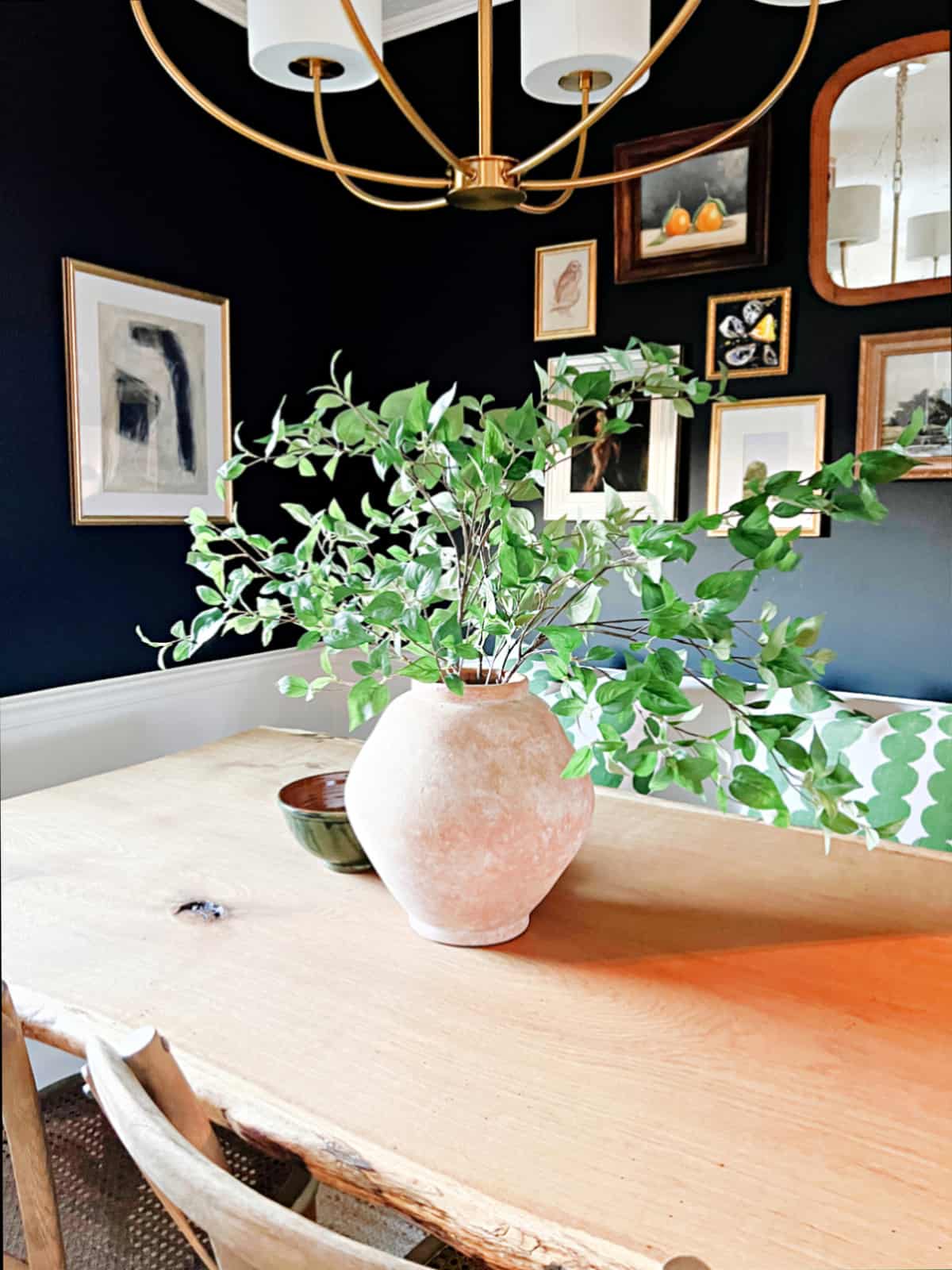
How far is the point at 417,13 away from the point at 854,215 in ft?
4.72

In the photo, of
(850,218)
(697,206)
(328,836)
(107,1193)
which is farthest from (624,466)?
(107,1193)

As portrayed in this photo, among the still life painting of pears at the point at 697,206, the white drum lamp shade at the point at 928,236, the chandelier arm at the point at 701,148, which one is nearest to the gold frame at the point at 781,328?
the still life painting of pears at the point at 697,206

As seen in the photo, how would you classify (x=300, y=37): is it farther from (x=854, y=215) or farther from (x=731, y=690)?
(x=854, y=215)

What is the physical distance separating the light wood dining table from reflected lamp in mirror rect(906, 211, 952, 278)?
4.97ft

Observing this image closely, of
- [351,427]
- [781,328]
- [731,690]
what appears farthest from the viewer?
[781,328]

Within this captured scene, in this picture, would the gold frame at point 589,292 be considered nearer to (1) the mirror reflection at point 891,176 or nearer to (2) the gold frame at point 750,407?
(2) the gold frame at point 750,407

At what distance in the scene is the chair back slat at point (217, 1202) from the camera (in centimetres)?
49

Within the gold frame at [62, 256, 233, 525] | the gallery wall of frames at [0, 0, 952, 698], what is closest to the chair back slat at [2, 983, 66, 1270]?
the gallery wall of frames at [0, 0, 952, 698]

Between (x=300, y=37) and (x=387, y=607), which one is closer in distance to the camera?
(x=387, y=607)

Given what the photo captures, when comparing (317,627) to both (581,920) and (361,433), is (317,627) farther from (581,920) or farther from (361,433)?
(581,920)

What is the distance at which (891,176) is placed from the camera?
2.20 meters

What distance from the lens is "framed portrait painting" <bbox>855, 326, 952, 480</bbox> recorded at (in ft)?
7.15

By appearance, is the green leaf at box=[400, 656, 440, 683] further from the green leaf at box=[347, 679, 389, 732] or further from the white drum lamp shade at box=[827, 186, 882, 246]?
the white drum lamp shade at box=[827, 186, 882, 246]

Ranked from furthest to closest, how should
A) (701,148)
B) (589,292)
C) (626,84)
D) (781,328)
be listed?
(589,292) → (781,328) → (701,148) → (626,84)
